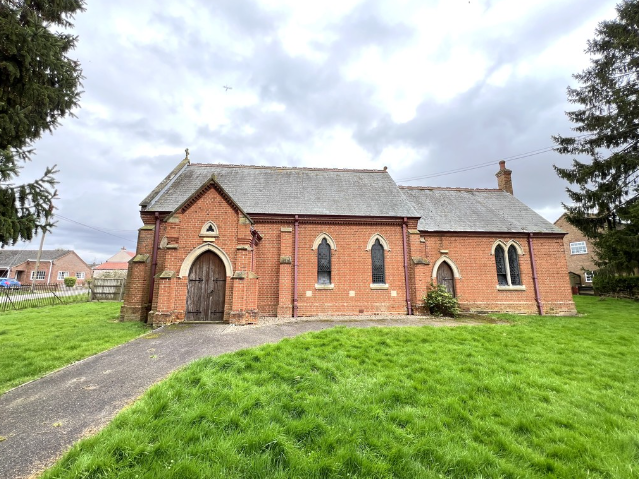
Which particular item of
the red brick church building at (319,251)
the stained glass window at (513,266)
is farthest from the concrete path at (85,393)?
the stained glass window at (513,266)

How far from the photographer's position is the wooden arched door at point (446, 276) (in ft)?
52.9

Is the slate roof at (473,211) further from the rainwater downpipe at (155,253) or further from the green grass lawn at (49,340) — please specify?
the green grass lawn at (49,340)

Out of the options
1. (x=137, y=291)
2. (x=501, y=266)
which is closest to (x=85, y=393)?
(x=137, y=291)

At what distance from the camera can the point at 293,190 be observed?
16875mm

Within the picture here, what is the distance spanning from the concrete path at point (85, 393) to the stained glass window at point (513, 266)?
1515 cm

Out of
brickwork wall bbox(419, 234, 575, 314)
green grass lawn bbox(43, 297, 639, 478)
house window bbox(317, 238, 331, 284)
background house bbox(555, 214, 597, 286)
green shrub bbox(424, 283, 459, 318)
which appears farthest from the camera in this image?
background house bbox(555, 214, 597, 286)

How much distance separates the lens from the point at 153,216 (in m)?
14.0

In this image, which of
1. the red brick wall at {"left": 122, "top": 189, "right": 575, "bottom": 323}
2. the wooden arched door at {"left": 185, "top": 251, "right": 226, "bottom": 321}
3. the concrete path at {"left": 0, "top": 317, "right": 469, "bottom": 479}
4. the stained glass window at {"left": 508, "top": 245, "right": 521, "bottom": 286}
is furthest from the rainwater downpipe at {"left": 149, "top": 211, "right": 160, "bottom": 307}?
the stained glass window at {"left": 508, "top": 245, "right": 521, "bottom": 286}

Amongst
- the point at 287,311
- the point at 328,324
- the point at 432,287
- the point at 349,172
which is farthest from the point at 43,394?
the point at 349,172

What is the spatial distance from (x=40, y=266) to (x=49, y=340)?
64314mm

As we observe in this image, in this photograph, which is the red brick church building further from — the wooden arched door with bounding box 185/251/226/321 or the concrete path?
the concrete path

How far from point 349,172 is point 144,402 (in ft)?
57.5

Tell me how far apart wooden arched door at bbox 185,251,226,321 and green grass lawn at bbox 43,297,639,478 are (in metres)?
5.51

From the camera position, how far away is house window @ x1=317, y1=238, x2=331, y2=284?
14.8 m
